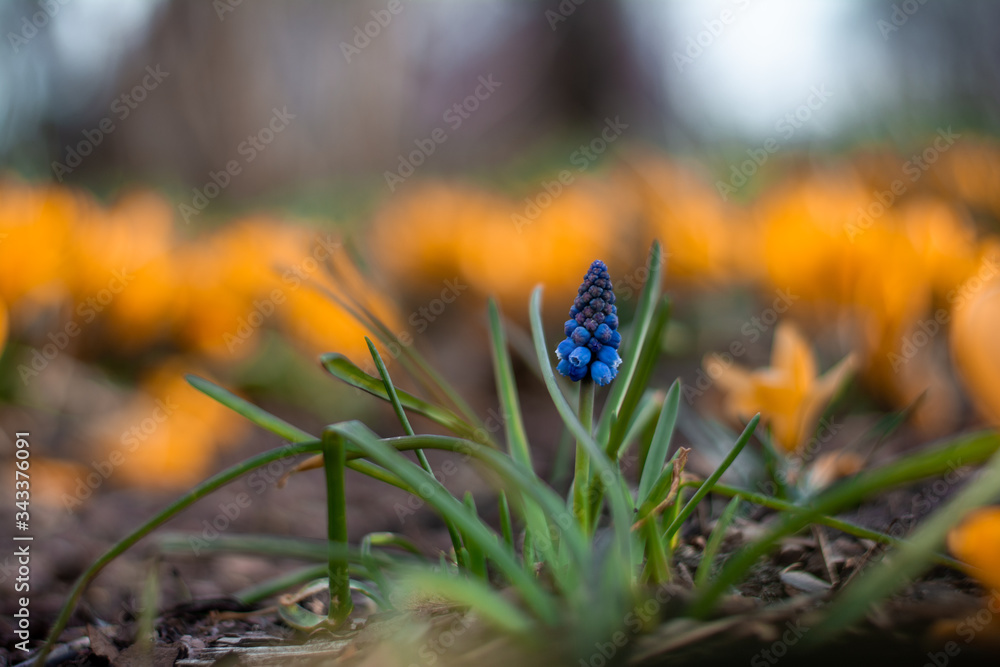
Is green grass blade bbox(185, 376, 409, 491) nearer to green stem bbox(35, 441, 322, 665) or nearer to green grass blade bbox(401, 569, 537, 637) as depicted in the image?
green stem bbox(35, 441, 322, 665)

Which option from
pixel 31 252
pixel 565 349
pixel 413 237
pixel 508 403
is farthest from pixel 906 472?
pixel 413 237

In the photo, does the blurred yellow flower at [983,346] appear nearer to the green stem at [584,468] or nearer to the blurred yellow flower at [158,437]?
the green stem at [584,468]

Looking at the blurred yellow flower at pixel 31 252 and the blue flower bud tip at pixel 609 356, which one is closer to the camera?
the blue flower bud tip at pixel 609 356

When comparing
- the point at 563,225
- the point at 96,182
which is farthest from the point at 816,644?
the point at 96,182

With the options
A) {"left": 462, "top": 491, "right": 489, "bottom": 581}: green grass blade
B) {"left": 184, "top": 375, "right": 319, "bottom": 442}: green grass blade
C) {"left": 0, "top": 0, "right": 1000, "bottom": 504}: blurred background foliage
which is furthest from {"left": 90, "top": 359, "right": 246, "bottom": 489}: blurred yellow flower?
{"left": 462, "top": 491, "right": 489, "bottom": 581}: green grass blade

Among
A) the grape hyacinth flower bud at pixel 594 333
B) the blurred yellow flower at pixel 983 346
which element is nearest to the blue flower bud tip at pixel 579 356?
the grape hyacinth flower bud at pixel 594 333

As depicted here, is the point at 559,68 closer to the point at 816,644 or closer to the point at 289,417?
the point at 289,417
